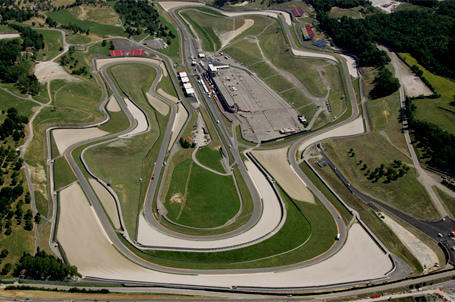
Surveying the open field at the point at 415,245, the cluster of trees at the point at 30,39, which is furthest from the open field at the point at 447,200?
the cluster of trees at the point at 30,39

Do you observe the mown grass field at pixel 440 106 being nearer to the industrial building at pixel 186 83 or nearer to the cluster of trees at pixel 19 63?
the industrial building at pixel 186 83

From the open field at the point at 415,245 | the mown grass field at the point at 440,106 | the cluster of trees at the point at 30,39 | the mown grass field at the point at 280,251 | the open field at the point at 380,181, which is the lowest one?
the mown grass field at the point at 280,251

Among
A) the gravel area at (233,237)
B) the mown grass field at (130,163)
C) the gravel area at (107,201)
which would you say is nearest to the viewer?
the gravel area at (233,237)

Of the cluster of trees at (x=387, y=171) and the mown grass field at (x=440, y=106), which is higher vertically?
the mown grass field at (x=440, y=106)

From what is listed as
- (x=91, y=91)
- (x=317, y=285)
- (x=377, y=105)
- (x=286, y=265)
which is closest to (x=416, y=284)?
(x=317, y=285)

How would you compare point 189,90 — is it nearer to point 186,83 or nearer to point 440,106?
point 186,83

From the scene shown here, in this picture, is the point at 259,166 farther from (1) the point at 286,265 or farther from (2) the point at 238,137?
(1) the point at 286,265

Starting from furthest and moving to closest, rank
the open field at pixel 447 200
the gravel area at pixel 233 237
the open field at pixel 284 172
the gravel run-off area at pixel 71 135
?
the gravel run-off area at pixel 71 135 < the open field at pixel 284 172 < the open field at pixel 447 200 < the gravel area at pixel 233 237
